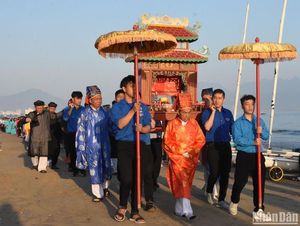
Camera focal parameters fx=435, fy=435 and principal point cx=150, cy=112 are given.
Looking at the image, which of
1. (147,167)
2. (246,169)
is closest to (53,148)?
(147,167)

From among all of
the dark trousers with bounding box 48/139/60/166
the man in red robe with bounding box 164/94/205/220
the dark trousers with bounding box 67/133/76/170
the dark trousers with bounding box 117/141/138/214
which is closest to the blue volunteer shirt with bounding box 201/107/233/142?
the man in red robe with bounding box 164/94/205/220

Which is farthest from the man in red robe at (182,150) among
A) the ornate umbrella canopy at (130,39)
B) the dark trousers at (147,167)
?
the ornate umbrella canopy at (130,39)

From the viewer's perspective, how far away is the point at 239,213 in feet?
20.6

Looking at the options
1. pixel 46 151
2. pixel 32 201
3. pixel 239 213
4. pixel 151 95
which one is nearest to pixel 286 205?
pixel 239 213

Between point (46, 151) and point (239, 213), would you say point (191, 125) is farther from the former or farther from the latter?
point (46, 151)

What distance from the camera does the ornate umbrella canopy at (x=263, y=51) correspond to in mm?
5941

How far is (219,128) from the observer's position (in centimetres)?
676

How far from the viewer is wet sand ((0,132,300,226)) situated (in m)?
5.90

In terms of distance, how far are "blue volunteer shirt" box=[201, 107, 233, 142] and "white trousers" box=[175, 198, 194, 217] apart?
1164 mm

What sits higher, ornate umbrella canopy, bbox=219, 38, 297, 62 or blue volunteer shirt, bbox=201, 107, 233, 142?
ornate umbrella canopy, bbox=219, 38, 297, 62

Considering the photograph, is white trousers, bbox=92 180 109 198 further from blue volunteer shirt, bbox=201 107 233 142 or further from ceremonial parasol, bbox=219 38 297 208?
ceremonial parasol, bbox=219 38 297 208

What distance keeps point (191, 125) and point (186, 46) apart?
13943 mm

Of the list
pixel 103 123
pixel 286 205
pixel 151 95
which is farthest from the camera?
pixel 151 95

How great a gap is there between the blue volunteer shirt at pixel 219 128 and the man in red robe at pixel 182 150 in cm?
65
